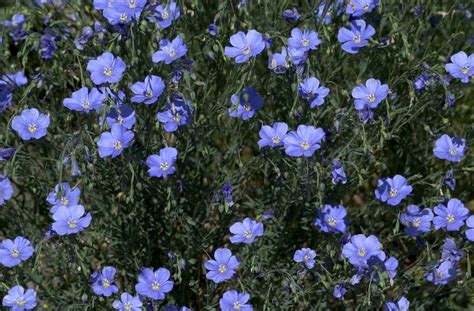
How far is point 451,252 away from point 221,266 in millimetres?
1054

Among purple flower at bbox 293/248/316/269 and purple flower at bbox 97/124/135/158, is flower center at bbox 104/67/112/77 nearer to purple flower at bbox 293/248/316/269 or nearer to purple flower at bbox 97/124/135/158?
purple flower at bbox 97/124/135/158

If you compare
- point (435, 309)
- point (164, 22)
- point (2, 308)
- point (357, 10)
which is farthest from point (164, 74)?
point (435, 309)

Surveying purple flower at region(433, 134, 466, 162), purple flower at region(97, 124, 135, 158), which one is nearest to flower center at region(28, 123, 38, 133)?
purple flower at region(97, 124, 135, 158)

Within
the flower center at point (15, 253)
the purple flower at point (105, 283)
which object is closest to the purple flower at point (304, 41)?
the purple flower at point (105, 283)

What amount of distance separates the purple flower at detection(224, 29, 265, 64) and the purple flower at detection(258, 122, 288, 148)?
317 millimetres

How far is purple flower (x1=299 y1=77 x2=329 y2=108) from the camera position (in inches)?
135

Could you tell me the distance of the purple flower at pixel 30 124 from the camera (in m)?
3.43

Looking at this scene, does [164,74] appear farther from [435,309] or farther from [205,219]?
[435,309]

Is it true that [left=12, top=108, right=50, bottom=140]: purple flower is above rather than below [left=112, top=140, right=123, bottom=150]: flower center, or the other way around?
below

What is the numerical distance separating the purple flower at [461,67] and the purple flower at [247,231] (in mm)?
1144

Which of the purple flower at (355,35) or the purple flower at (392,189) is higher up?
the purple flower at (355,35)

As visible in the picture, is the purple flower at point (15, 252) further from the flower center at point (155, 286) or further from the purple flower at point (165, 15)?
the purple flower at point (165, 15)

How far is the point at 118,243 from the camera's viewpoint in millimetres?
3727

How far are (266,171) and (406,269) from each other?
37.0 inches
